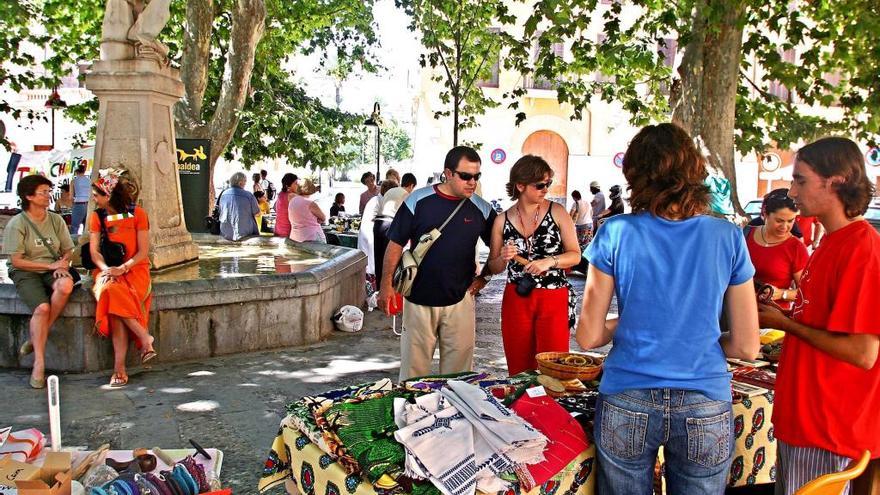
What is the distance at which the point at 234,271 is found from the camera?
881 centimetres

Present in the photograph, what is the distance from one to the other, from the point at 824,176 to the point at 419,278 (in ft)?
8.33

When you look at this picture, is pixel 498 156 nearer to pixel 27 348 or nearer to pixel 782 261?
pixel 27 348

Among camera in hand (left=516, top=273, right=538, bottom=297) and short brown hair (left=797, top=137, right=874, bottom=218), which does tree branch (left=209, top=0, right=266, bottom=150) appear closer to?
camera in hand (left=516, top=273, right=538, bottom=297)

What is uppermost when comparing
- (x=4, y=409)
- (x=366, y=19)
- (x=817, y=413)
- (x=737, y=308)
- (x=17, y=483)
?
(x=366, y=19)

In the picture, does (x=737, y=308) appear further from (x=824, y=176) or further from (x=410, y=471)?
(x=410, y=471)

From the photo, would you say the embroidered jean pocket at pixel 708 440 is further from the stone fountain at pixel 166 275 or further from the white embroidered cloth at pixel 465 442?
the stone fountain at pixel 166 275

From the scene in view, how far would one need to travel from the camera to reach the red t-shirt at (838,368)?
2422 mm

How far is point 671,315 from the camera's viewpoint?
97.2 inches

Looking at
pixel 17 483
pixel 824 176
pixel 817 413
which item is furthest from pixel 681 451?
pixel 17 483

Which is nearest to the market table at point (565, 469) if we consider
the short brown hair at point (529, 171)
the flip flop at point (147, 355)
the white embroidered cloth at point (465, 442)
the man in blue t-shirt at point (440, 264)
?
the white embroidered cloth at point (465, 442)

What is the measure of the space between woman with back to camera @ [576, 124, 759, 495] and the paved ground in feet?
7.97

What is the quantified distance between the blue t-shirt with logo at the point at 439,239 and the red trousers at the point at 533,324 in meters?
0.34

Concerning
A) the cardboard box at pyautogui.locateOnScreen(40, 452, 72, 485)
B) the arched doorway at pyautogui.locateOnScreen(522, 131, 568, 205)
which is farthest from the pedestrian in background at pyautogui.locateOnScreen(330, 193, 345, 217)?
the arched doorway at pyautogui.locateOnScreen(522, 131, 568, 205)

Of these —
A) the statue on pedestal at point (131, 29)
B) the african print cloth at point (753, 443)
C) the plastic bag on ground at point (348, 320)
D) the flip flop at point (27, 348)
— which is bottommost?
the plastic bag on ground at point (348, 320)
